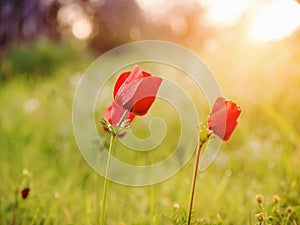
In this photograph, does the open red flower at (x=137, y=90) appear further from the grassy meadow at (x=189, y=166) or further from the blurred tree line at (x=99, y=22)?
A: the blurred tree line at (x=99, y=22)

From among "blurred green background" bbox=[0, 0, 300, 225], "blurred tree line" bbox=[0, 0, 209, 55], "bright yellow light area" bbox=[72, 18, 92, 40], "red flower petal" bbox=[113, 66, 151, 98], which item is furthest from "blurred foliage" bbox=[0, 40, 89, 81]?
"red flower petal" bbox=[113, 66, 151, 98]

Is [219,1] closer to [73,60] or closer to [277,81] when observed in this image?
[277,81]

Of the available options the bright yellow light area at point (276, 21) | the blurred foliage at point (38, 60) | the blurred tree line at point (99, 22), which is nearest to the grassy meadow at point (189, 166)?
the bright yellow light area at point (276, 21)

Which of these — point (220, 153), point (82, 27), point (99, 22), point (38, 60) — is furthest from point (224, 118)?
point (82, 27)

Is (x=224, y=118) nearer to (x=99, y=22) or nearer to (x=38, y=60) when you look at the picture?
(x=38, y=60)

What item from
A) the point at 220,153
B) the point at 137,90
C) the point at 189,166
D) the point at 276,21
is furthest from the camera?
the point at 276,21

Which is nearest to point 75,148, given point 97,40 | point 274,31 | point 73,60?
point 274,31
